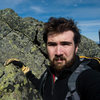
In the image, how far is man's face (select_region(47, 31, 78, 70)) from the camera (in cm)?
431

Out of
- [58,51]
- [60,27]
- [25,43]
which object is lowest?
[58,51]

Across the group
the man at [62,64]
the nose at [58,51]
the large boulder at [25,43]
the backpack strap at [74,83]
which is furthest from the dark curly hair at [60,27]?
the large boulder at [25,43]

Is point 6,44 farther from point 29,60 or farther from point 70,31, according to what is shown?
point 70,31

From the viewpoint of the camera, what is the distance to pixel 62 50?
4.34 m

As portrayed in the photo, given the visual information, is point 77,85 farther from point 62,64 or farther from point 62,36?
point 62,36

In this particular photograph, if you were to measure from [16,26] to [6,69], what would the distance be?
7732 millimetres

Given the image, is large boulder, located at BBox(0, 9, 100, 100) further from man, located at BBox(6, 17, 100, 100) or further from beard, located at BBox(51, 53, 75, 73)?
beard, located at BBox(51, 53, 75, 73)

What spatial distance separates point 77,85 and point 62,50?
57.7 inches

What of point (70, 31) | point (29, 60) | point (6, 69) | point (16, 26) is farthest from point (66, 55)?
point (16, 26)

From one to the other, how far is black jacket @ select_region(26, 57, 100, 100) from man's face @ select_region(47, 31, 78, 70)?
0.34 metres

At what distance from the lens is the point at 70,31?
4688 millimetres

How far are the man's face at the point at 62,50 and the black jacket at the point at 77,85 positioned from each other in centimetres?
34

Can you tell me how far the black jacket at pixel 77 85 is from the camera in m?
3.04

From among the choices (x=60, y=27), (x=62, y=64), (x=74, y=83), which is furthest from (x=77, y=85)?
(x=60, y=27)
